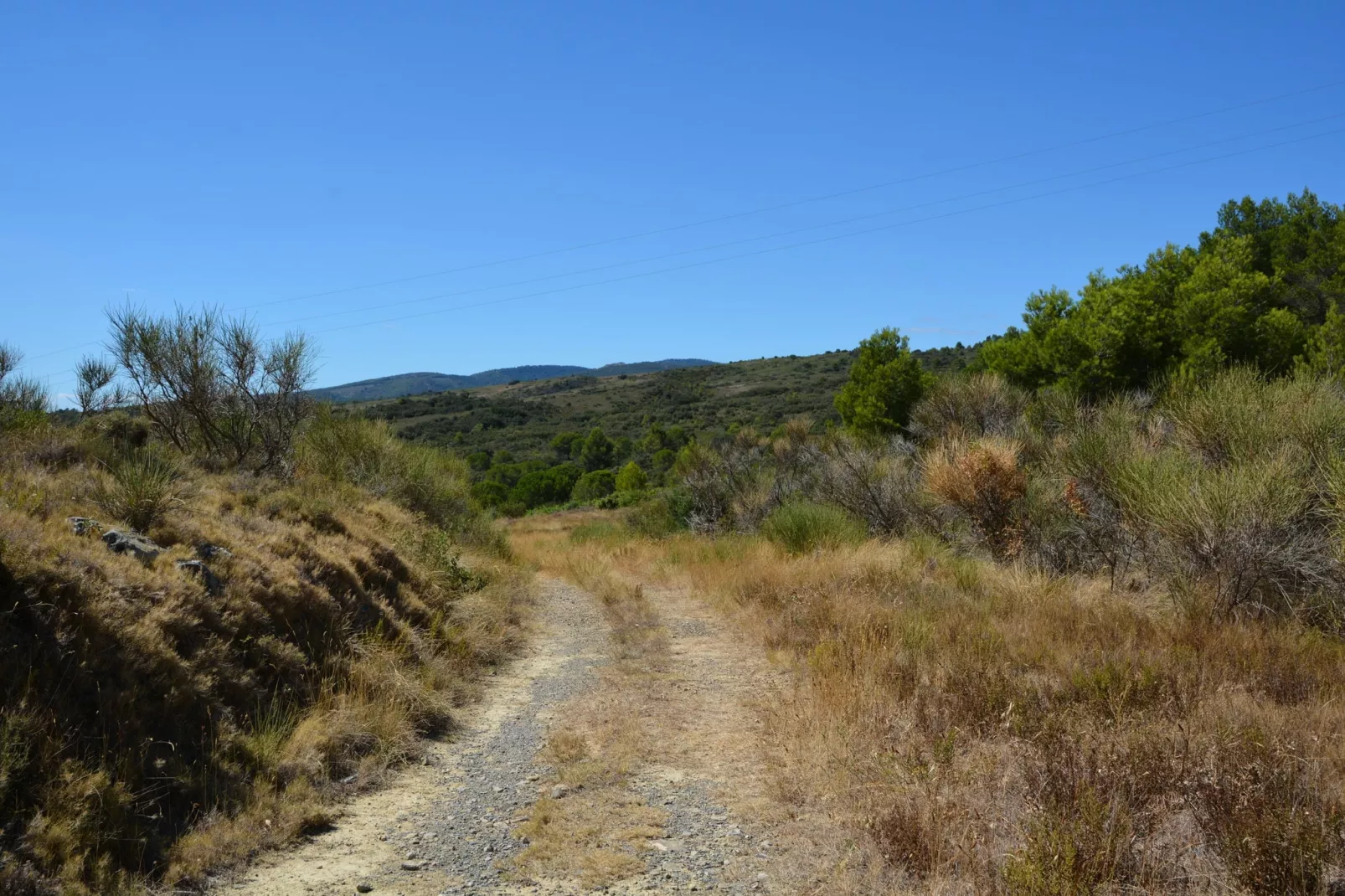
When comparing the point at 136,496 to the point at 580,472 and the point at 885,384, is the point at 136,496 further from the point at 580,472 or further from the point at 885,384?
the point at 580,472

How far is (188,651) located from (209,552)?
65.7 inches

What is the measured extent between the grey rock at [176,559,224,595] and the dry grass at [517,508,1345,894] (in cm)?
476

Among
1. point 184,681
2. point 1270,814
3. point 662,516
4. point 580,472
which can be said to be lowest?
point 1270,814

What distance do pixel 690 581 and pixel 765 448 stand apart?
1312 centimetres

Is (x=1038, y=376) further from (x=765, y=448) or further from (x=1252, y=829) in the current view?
(x=1252, y=829)

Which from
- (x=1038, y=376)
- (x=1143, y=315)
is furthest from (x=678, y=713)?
(x=1038, y=376)

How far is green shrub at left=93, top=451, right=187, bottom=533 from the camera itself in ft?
24.2

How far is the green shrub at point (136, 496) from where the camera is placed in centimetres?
737

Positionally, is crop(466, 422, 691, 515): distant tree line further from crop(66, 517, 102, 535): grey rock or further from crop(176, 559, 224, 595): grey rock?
crop(66, 517, 102, 535): grey rock

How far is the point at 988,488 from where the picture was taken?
13148 millimetres

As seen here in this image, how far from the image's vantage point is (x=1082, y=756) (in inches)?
189

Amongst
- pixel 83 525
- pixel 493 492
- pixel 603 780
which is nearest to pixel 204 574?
pixel 83 525

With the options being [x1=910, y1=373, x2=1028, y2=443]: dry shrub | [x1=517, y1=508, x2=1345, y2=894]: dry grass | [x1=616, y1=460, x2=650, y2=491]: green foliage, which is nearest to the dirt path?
[x1=517, y1=508, x2=1345, y2=894]: dry grass

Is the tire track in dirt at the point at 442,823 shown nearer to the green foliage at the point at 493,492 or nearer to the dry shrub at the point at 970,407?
the dry shrub at the point at 970,407
